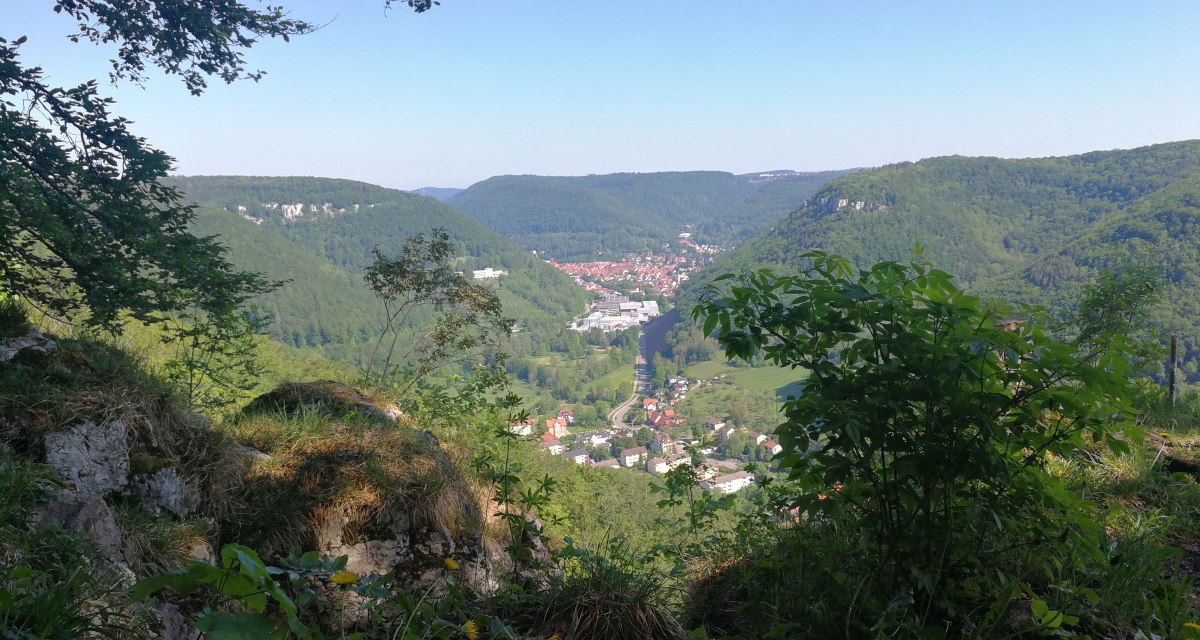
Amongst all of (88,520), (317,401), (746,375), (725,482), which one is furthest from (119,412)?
(746,375)

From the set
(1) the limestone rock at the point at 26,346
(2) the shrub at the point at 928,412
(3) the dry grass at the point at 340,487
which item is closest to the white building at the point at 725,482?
(3) the dry grass at the point at 340,487

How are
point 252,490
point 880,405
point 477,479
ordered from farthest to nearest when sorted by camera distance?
point 477,479
point 252,490
point 880,405

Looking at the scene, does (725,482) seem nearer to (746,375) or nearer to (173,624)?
(173,624)

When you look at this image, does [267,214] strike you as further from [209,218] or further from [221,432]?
[221,432]

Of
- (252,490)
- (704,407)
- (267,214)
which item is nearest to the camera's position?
(252,490)

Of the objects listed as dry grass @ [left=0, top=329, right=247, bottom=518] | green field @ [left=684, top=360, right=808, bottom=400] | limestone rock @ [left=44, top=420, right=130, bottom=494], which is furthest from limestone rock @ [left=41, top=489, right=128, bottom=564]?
green field @ [left=684, top=360, right=808, bottom=400]

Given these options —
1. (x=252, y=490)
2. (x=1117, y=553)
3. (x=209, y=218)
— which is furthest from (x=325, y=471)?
(x=209, y=218)

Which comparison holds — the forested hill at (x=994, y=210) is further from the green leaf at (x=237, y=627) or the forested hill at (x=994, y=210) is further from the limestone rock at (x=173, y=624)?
the green leaf at (x=237, y=627)
